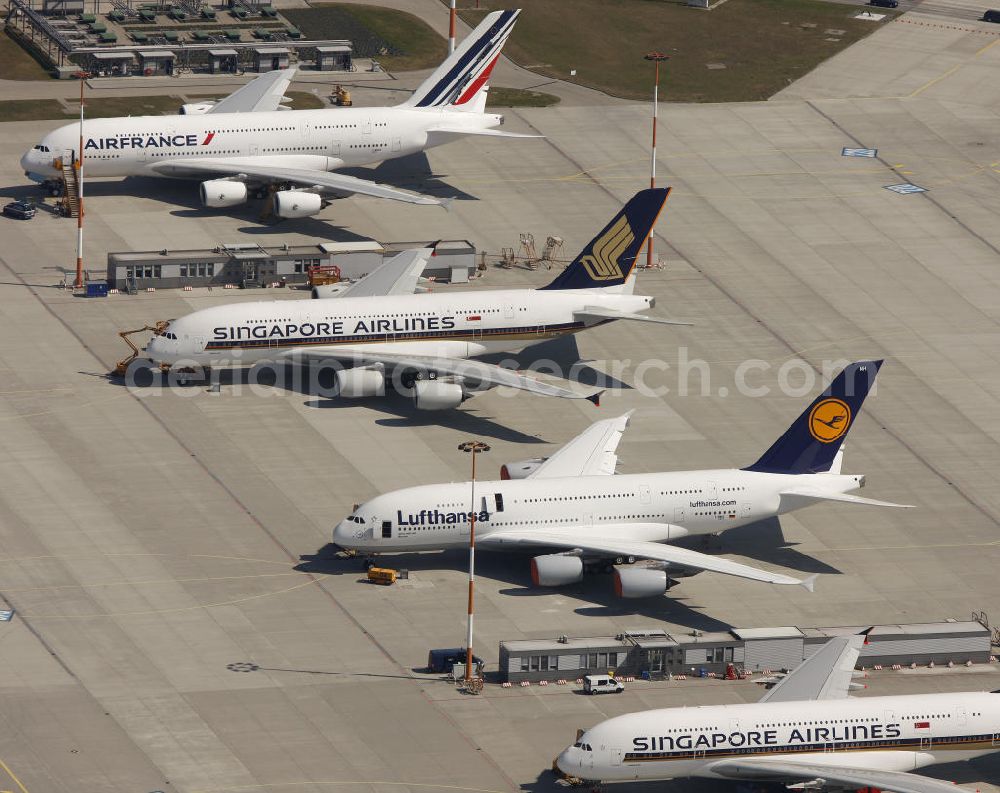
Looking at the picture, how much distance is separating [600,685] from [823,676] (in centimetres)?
1039

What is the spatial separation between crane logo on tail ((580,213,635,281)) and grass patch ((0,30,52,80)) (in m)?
60.4

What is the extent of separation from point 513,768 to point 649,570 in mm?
16668

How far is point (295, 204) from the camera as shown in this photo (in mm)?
151875

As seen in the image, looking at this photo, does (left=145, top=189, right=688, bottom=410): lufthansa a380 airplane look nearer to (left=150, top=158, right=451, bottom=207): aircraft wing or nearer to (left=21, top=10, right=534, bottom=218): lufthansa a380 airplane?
(left=150, top=158, right=451, bottom=207): aircraft wing

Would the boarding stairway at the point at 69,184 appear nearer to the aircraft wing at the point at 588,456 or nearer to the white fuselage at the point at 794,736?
the aircraft wing at the point at 588,456

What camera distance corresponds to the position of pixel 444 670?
338 ft

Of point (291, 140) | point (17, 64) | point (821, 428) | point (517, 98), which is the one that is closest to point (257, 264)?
point (291, 140)

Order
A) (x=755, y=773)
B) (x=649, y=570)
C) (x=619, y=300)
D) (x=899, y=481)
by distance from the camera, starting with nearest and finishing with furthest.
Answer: (x=755, y=773) → (x=649, y=570) → (x=899, y=481) → (x=619, y=300)

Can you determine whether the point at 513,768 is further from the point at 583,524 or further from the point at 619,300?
the point at 619,300

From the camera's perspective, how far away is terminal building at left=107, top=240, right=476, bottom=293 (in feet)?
469

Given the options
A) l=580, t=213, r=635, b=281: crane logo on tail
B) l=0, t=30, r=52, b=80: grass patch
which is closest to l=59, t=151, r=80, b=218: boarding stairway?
l=0, t=30, r=52, b=80: grass patch

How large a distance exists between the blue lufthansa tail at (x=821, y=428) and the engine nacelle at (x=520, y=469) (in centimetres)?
1149

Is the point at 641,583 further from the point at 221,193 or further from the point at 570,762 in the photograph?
the point at 221,193

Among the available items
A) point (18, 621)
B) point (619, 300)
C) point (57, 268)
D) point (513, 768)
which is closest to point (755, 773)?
point (513, 768)
